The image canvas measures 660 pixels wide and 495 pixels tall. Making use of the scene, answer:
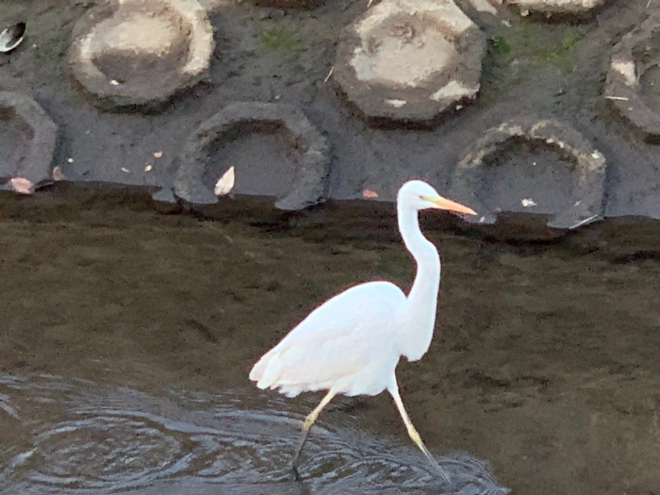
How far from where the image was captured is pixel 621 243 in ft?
5.40

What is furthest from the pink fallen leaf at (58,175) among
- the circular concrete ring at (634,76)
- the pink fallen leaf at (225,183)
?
the circular concrete ring at (634,76)

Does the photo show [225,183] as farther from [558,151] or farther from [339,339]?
[558,151]

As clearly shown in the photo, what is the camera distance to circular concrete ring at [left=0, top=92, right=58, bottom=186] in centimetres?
166

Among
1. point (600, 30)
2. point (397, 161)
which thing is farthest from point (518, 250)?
point (600, 30)

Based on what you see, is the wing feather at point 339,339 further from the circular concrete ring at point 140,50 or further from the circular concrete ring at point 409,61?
the circular concrete ring at point 140,50

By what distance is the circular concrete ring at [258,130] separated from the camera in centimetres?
162

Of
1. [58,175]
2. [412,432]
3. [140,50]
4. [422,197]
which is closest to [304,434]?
[412,432]

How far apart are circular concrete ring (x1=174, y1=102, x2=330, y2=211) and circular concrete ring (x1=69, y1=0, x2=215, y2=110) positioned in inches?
4.5

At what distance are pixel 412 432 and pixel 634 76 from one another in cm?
77

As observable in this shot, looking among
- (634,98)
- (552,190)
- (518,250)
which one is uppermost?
(634,98)

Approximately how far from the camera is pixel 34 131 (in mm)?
1695

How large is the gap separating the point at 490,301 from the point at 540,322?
10 cm

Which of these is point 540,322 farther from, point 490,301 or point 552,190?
point 552,190

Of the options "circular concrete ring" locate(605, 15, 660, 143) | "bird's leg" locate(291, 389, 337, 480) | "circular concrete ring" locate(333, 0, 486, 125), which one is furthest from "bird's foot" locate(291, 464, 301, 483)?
"circular concrete ring" locate(605, 15, 660, 143)
